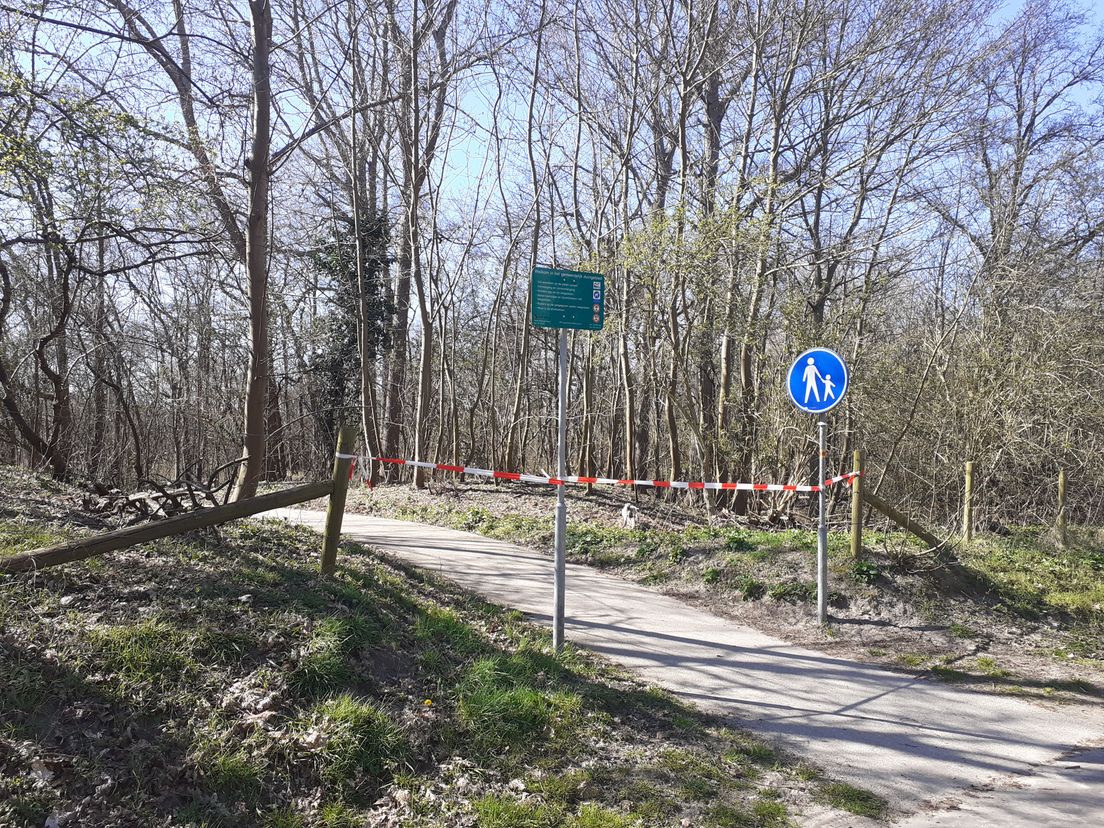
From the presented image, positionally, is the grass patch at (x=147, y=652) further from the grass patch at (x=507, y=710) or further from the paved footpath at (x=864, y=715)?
the paved footpath at (x=864, y=715)

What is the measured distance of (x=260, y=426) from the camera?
9.51m

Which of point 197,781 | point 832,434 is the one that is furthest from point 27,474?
point 832,434

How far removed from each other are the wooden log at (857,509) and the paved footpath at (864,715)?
1865mm

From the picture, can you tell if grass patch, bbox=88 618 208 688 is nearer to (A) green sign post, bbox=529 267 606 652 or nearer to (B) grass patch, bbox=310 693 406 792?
(B) grass patch, bbox=310 693 406 792

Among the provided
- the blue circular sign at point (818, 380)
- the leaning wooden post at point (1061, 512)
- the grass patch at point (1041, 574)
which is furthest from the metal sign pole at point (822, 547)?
the leaning wooden post at point (1061, 512)

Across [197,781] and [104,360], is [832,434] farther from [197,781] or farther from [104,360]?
[104,360]

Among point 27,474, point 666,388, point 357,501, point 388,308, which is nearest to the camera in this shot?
point 27,474

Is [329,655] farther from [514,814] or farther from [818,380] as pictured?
[818,380]

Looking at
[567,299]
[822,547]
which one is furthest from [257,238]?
[822,547]

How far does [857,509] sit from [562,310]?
4508 mm

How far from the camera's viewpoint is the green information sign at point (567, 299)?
6246 millimetres

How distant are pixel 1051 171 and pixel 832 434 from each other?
7.42 m

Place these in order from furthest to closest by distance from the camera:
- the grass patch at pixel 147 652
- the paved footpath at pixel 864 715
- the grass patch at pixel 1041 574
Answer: the grass patch at pixel 1041 574, the paved footpath at pixel 864 715, the grass patch at pixel 147 652

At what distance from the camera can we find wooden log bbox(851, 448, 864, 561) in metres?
8.25
